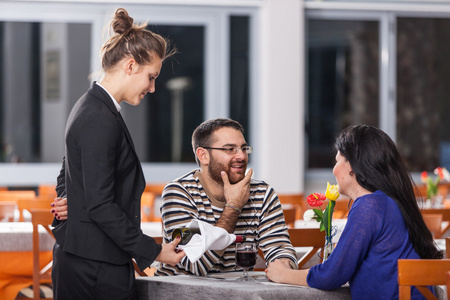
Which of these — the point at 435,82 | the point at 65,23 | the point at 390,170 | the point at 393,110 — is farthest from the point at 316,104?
the point at 390,170

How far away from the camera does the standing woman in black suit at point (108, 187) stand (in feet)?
6.59

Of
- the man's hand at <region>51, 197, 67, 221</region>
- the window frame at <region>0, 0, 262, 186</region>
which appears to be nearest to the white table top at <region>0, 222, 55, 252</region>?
the man's hand at <region>51, 197, 67, 221</region>

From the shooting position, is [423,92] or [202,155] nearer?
[202,155]

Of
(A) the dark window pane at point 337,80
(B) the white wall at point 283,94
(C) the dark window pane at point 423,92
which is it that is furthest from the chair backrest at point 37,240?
(C) the dark window pane at point 423,92

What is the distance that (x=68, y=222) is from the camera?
207cm

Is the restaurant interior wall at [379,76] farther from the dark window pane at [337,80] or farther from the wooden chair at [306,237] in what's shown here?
the wooden chair at [306,237]

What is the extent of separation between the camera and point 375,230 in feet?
7.03

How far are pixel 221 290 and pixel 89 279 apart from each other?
0.40 m

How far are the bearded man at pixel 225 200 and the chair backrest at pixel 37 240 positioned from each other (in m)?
1.22

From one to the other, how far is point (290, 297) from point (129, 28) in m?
0.96

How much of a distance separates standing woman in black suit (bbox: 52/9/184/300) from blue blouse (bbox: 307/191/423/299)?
1.59 feet

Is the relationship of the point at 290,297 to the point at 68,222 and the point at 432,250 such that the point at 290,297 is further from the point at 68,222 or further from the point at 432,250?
the point at 68,222

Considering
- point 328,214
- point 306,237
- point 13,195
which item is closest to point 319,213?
point 328,214

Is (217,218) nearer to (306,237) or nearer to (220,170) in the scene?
(220,170)
